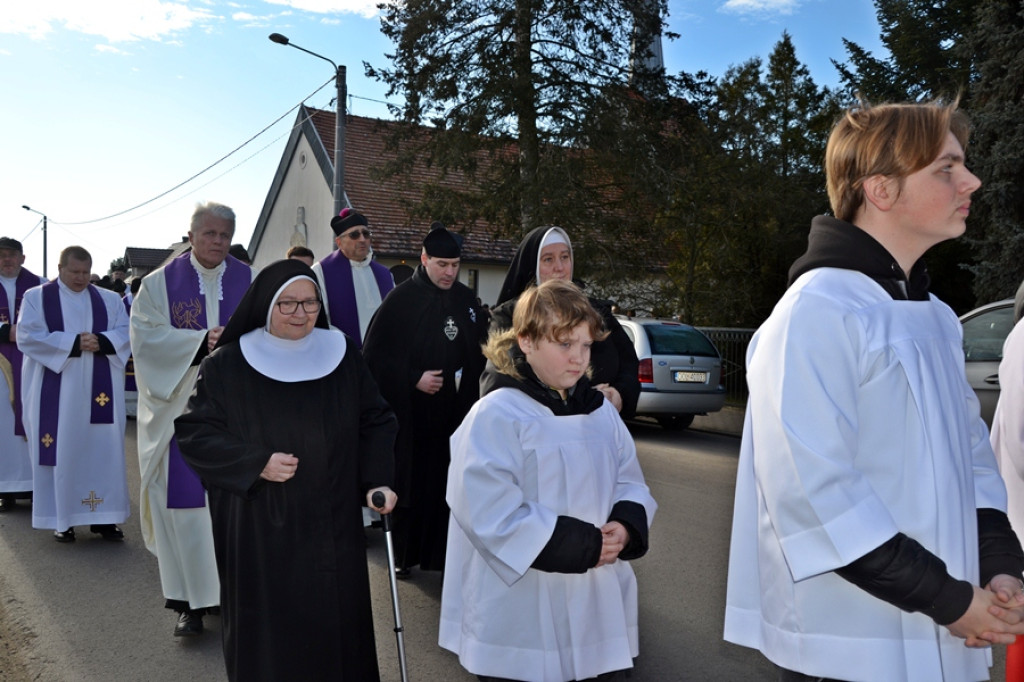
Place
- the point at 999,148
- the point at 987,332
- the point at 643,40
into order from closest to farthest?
the point at 987,332 < the point at 999,148 < the point at 643,40

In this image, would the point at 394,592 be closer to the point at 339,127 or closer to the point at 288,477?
the point at 288,477

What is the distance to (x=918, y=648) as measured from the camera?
2014 millimetres

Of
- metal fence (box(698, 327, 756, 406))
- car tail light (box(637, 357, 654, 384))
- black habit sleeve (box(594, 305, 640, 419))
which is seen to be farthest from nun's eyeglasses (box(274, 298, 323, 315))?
metal fence (box(698, 327, 756, 406))

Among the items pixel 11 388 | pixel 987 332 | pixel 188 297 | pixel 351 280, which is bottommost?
pixel 11 388

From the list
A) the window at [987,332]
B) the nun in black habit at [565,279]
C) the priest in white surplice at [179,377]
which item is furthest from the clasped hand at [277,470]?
the window at [987,332]

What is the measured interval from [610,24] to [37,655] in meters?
19.2

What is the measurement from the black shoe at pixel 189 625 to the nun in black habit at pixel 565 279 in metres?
2.33

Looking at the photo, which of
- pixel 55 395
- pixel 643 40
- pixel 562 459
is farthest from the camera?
pixel 643 40

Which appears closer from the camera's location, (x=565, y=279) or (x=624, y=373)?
(x=565, y=279)

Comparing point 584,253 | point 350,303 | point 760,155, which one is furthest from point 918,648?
point 760,155

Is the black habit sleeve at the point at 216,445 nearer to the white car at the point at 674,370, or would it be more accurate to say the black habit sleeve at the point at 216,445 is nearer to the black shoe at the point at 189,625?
the black shoe at the point at 189,625

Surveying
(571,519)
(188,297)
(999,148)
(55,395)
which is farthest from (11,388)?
(999,148)

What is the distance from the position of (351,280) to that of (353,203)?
21735 millimetres

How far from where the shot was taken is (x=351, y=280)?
7742 mm
